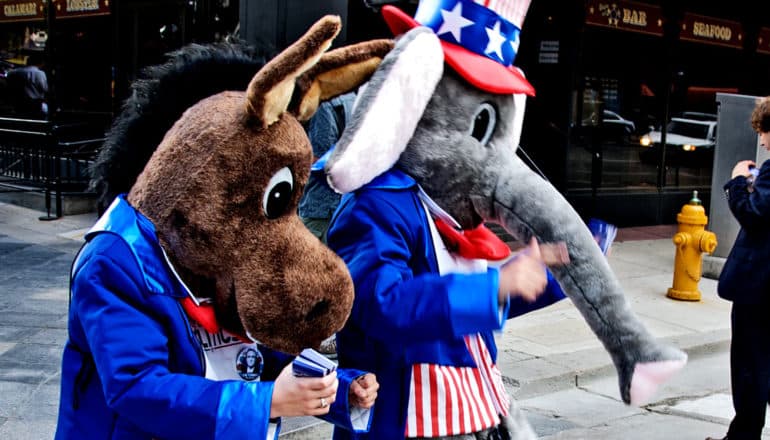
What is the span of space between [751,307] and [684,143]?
10052mm

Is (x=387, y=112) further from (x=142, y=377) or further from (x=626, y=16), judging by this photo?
(x=626, y=16)

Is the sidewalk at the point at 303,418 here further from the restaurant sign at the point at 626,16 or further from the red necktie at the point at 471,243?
the restaurant sign at the point at 626,16

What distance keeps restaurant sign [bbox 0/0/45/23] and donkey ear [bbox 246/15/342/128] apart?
13.9 meters

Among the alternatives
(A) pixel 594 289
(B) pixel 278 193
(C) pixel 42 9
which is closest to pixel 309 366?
(B) pixel 278 193

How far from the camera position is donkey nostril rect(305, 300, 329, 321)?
1.99m

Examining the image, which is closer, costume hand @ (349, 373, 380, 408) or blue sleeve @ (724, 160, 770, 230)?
costume hand @ (349, 373, 380, 408)

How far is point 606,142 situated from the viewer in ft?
42.8

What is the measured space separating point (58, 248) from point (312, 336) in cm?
806

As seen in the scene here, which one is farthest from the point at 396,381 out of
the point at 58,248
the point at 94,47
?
the point at 94,47

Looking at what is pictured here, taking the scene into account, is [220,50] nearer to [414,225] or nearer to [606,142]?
[414,225]

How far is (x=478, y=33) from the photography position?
8.44 ft

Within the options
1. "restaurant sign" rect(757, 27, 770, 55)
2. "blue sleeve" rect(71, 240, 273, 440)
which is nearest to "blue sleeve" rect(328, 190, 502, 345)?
"blue sleeve" rect(71, 240, 273, 440)

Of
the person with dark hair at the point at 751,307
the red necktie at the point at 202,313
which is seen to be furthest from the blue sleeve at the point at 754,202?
the red necktie at the point at 202,313

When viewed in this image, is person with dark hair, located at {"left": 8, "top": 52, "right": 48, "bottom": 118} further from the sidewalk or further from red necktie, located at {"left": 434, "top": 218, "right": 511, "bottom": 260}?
red necktie, located at {"left": 434, "top": 218, "right": 511, "bottom": 260}
